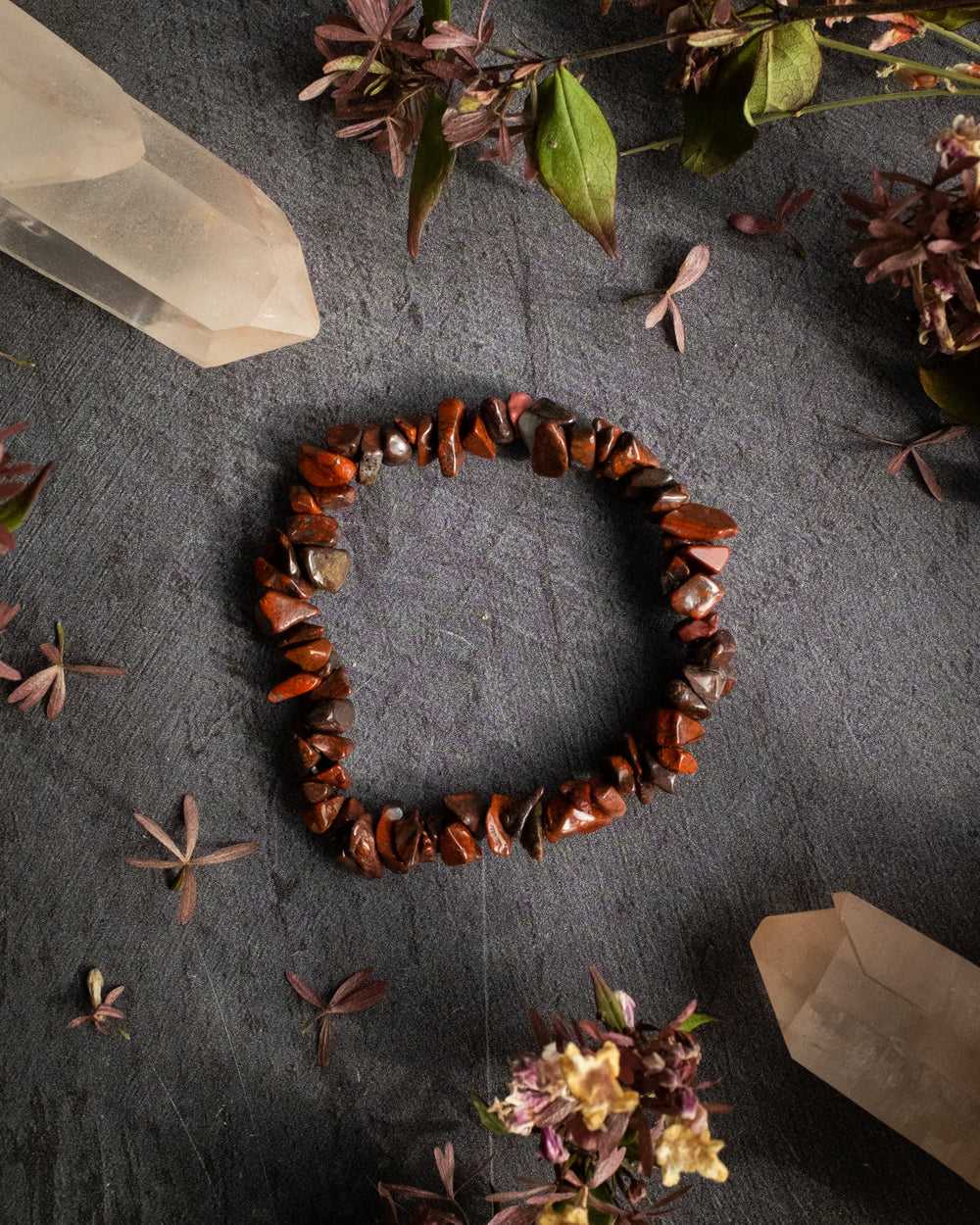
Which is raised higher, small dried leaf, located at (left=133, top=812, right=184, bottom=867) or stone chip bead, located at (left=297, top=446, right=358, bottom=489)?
stone chip bead, located at (left=297, top=446, right=358, bottom=489)

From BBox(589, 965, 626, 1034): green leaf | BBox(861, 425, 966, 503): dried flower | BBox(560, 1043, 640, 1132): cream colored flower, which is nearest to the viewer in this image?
BBox(560, 1043, 640, 1132): cream colored flower

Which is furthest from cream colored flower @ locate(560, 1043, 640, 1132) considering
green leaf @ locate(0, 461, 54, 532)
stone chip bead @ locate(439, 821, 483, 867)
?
green leaf @ locate(0, 461, 54, 532)

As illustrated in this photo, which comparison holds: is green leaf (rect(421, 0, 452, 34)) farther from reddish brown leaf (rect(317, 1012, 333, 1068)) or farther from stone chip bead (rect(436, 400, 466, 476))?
reddish brown leaf (rect(317, 1012, 333, 1068))

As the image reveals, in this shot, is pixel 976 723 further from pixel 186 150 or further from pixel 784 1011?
pixel 186 150

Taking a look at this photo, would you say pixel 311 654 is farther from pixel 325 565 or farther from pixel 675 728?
pixel 675 728

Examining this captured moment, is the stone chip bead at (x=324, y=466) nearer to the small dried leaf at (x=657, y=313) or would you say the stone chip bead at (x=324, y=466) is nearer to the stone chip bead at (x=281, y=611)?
the stone chip bead at (x=281, y=611)

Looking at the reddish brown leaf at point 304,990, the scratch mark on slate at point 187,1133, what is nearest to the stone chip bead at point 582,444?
the reddish brown leaf at point 304,990
